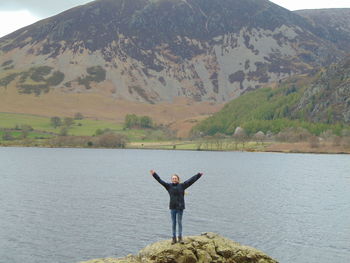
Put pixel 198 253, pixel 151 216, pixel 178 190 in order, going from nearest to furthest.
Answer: pixel 198 253, pixel 178 190, pixel 151 216

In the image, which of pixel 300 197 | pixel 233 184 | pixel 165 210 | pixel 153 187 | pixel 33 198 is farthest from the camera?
pixel 233 184

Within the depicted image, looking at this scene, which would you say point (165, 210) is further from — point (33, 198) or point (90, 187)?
point (90, 187)

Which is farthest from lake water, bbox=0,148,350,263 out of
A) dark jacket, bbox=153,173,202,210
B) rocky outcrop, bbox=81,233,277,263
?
dark jacket, bbox=153,173,202,210

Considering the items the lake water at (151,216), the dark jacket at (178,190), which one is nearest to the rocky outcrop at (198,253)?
the dark jacket at (178,190)

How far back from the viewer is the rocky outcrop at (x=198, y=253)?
31891 millimetres

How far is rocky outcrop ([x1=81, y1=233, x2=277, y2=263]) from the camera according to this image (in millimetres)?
31891

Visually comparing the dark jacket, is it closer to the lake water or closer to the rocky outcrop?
the rocky outcrop

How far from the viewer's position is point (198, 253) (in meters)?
32.4

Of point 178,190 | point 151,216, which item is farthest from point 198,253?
point 151,216

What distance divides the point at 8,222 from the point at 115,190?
35.9 metres

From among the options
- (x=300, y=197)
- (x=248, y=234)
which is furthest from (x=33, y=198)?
(x=300, y=197)

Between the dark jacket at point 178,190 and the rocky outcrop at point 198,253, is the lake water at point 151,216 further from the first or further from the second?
the dark jacket at point 178,190

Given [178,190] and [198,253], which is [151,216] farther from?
[178,190]

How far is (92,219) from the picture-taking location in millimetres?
62438
